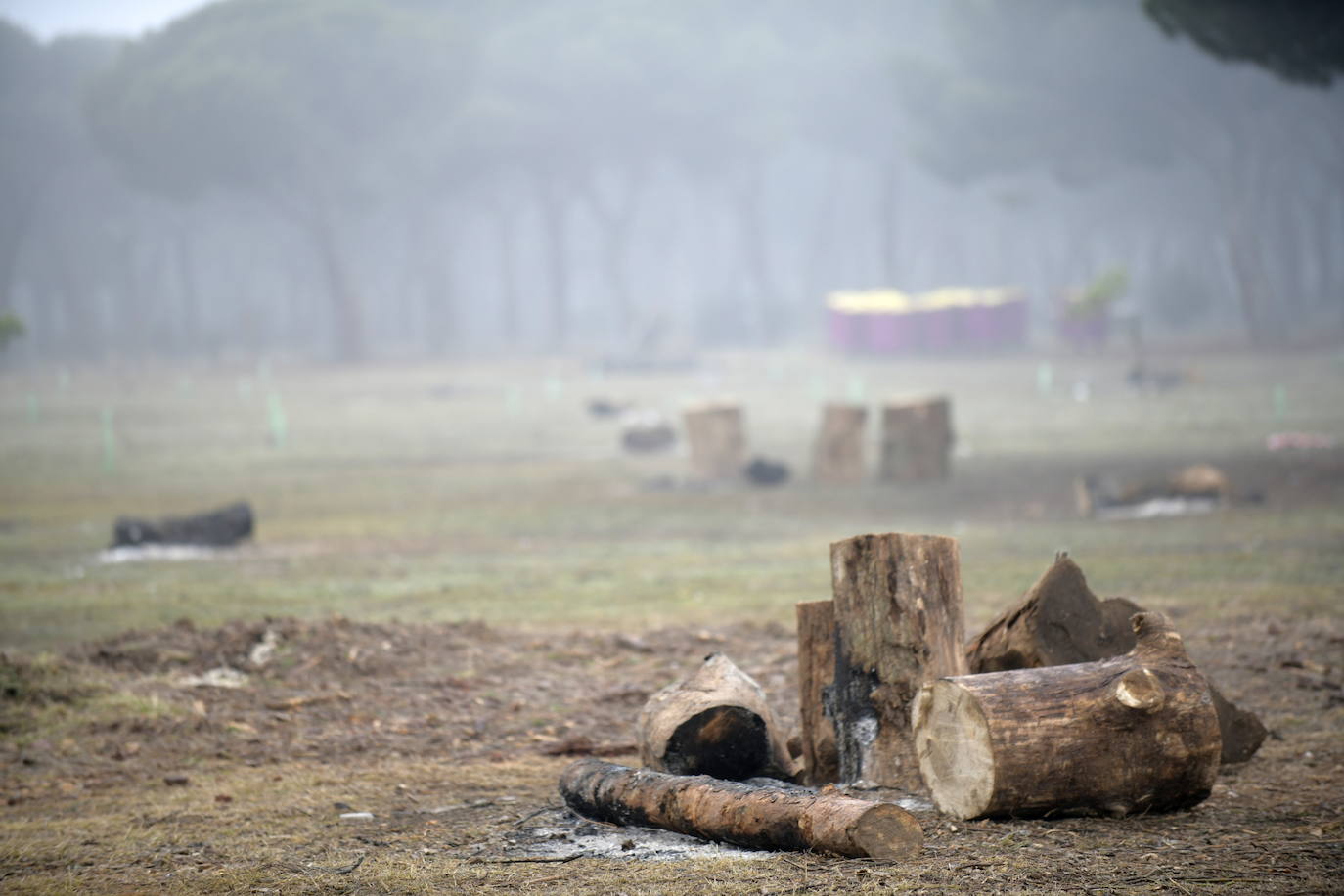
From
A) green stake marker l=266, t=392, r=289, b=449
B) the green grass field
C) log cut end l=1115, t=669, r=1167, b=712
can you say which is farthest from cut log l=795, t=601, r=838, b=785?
green stake marker l=266, t=392, r=289, b=449

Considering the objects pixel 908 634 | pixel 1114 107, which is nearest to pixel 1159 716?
pixel 908 634

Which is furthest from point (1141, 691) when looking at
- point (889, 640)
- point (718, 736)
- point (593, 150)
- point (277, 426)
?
point (593, 150)

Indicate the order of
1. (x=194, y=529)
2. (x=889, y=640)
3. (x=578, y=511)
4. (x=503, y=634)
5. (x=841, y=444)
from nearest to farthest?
(x=889, y=640) → (x=503, y=634) → (x=194, y=529) → (x=578, y=511) → (x=841, y=444)

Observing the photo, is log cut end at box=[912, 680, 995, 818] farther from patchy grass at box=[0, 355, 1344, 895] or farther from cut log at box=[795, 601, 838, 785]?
cut log at box=[795, 601, 838, 785]

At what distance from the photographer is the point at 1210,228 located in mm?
73125

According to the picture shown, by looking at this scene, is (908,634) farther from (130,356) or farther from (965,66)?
(130,356)

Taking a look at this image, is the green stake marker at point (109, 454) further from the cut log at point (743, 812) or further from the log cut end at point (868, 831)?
the log cut end at point (868, 831)

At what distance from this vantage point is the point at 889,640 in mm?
5918

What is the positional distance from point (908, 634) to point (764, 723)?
2.52ft

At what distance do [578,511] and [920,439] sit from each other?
5.06 m

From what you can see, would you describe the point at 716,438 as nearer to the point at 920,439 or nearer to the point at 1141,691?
the point at 920,439

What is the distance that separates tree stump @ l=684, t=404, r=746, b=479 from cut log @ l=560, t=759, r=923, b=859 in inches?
577

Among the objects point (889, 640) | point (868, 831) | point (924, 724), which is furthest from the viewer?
point (889, 640)

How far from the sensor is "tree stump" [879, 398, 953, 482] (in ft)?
62.8
